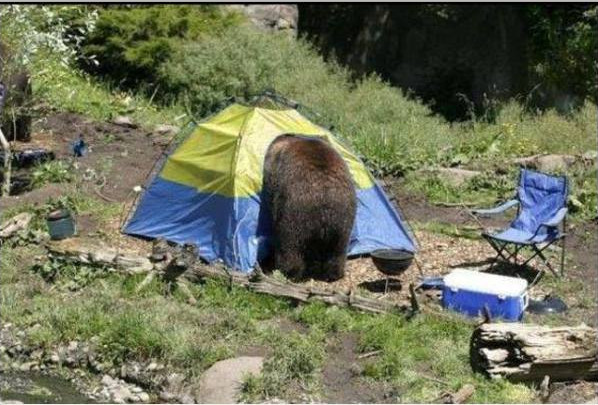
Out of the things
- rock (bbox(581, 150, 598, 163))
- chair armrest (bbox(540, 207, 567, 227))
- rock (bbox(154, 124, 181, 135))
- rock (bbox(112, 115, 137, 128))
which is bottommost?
rock (bbox(112, 115, 137, 128))

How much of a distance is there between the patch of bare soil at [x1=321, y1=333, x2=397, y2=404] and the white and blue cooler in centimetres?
103

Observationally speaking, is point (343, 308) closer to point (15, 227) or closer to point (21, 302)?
point (21, 302)

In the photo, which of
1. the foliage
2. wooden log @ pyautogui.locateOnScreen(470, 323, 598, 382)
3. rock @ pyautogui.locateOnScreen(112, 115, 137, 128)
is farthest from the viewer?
the foliage

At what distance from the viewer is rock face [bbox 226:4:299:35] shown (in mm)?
19578

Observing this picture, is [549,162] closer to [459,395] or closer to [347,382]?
[347,382]

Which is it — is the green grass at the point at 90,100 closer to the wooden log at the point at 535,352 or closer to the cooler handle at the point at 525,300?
the cooler handle at the point at 525,300

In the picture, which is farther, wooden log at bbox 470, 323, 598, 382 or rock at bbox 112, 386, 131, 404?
rock at bbox 112, 386, 131, 404

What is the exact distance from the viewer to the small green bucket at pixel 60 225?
1004 cm

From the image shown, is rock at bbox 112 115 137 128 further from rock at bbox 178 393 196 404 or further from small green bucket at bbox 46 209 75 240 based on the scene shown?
rock at bbox 178 393 196 404

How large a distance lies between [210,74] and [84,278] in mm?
7386

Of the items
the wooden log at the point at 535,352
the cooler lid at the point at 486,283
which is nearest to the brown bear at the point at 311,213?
the cooler lid at the point at 486,283

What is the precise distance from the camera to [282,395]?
7.22 meters

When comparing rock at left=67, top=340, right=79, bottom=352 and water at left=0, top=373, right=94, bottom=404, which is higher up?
rock at left=67, top=340, right=79, bottom=352

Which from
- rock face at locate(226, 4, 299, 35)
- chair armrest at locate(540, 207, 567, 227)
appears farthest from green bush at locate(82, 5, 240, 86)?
chair armrest at locate(540, 207, 567, 227)
